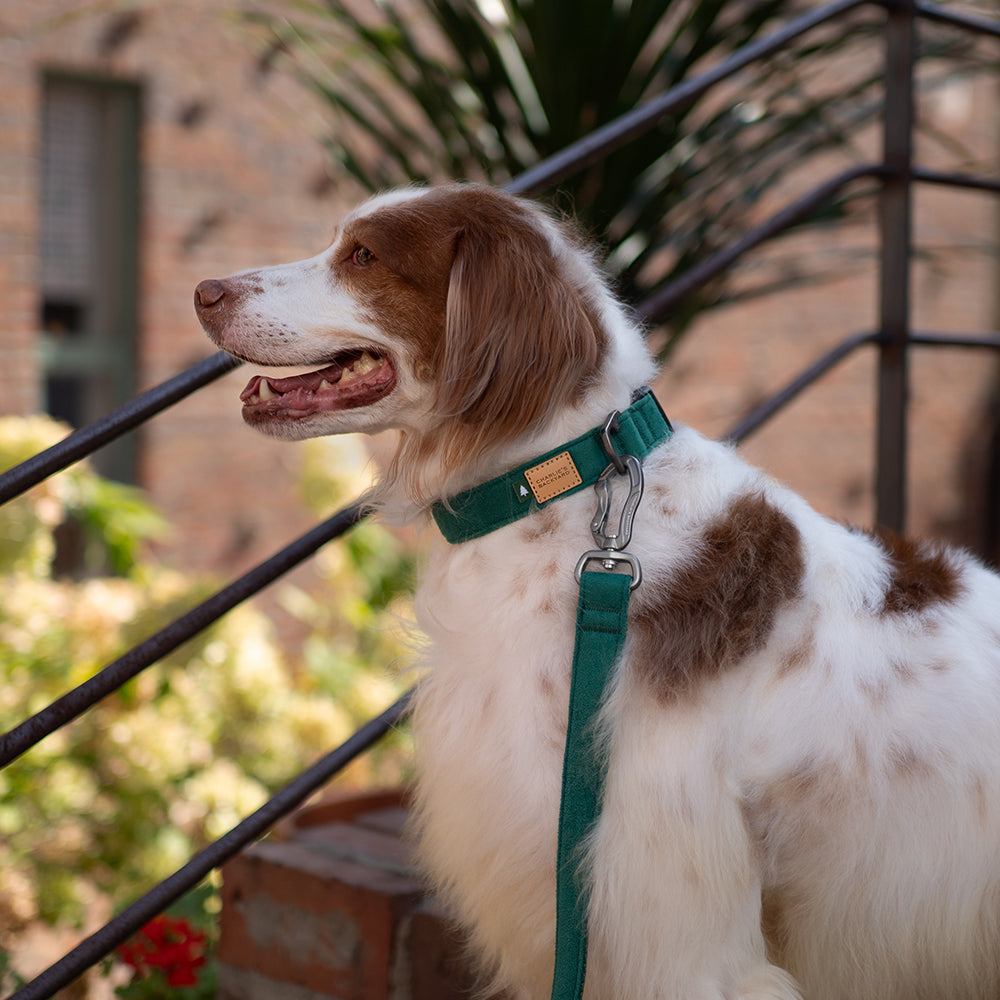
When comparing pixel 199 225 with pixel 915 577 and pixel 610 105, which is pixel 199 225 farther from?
pixel 915 577

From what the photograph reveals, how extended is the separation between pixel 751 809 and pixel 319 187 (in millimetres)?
→ 4259

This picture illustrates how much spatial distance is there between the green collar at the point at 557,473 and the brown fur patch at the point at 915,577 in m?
0.35

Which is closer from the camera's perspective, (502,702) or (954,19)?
(502,702)

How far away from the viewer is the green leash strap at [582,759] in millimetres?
1321

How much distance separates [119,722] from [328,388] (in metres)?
1.77

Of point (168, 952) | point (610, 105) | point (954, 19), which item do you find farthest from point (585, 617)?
point (610, 105)

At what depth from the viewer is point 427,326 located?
1.54 m

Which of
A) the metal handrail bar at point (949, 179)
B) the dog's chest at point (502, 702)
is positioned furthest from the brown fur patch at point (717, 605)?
the metal handrail bar at point (949, 179)

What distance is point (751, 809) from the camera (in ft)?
4.45

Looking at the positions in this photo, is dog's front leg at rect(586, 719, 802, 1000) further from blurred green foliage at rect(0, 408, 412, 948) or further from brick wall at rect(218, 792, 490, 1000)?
blurred green foliage at rect(0, 408, 412, 948)

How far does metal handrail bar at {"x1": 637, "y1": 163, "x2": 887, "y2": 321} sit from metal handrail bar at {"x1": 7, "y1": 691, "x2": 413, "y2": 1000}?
2.75ft

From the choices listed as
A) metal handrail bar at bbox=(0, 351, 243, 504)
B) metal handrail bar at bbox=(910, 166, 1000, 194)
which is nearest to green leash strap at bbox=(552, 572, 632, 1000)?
metal handrail bar at bbox=(0, 351, 243, 504)

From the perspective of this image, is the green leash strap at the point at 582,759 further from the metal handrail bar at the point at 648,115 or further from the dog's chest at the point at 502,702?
the metal handrail bar at the point at 648,115

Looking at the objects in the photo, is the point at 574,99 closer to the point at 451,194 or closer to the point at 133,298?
the point at 451,194
